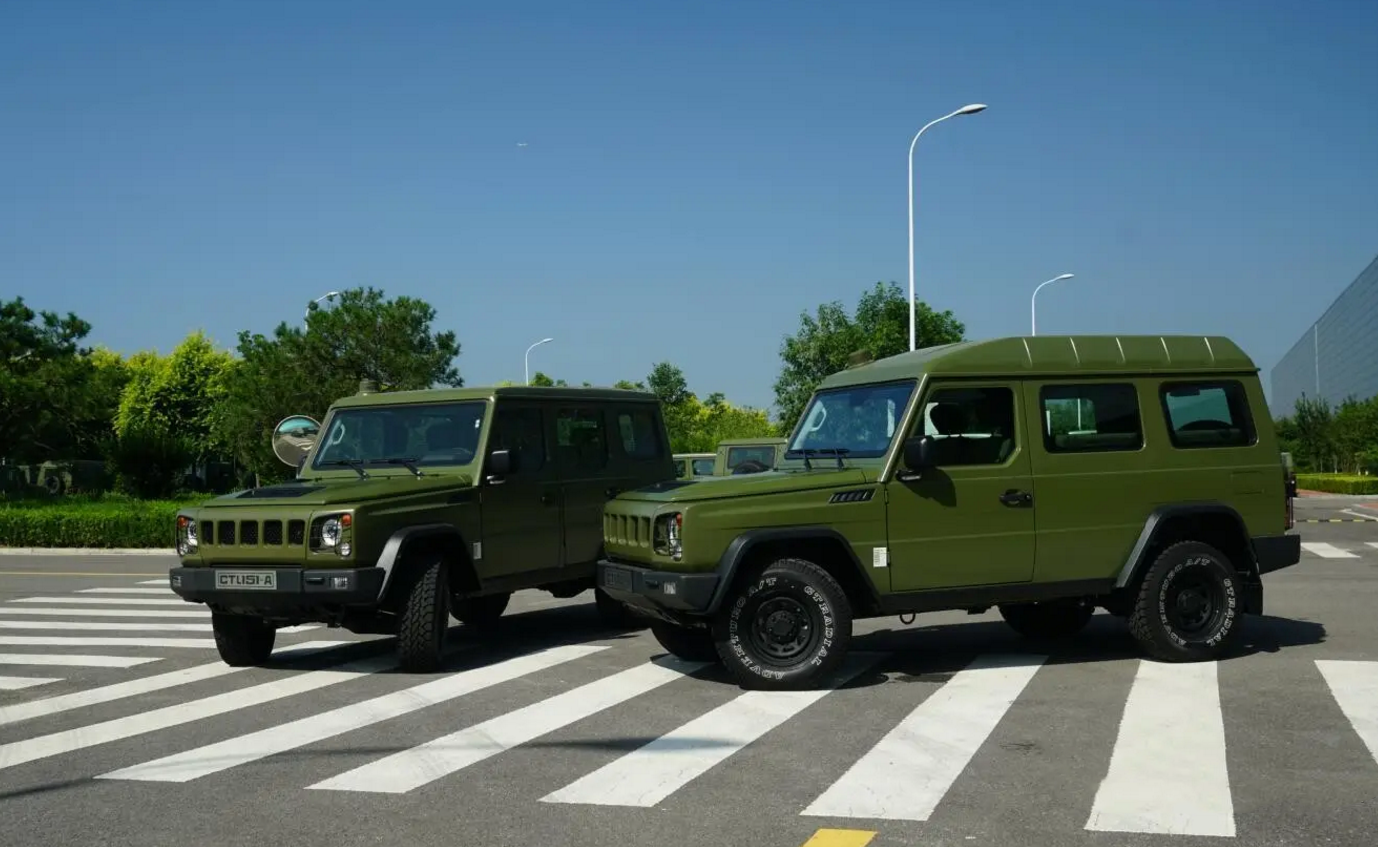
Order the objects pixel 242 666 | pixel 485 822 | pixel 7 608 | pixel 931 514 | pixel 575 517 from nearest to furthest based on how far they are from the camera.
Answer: pixel 485 822
pixel 931 514
pixel 242 666
pixel 575 517
pixel 7 608

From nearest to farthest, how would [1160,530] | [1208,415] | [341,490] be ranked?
[1160,530] < [1208,415] < [341,490]

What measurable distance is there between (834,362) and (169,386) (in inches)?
1979

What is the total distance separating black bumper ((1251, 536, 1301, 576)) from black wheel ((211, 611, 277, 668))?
24.0ft

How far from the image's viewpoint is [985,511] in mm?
9422

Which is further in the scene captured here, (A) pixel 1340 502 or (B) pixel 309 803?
(A) pixel 1340 502

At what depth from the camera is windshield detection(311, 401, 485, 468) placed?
11.4 m

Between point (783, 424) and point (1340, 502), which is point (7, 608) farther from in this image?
point (1340, 502)

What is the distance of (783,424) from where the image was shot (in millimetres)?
44031

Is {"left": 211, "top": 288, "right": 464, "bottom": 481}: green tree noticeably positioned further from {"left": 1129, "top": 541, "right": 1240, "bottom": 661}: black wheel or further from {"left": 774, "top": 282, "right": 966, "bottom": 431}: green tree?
{"left": 1129, "top": 541, "right": 1240, "bottom": 661}: black wheel

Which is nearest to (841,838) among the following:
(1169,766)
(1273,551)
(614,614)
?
(1169,766)

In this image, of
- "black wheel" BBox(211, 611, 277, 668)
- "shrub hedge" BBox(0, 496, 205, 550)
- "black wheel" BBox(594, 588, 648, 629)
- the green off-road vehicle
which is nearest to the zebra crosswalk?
"black wheel" BBox(211, 611, 277, 668)

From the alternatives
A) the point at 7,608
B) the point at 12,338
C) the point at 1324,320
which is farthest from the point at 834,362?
the point at 1324,320

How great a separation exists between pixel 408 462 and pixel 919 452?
439 centimetres

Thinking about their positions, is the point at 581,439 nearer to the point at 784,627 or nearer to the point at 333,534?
the point at 333,534
